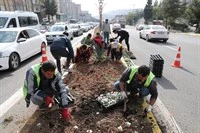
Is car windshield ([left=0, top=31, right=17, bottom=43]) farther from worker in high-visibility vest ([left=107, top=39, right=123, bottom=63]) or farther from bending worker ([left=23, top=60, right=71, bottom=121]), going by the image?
bending worker ([left=23, top=60, right=71, bottom=121])

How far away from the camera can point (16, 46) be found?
779 centimetres

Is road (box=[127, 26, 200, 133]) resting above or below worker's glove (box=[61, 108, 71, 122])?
below

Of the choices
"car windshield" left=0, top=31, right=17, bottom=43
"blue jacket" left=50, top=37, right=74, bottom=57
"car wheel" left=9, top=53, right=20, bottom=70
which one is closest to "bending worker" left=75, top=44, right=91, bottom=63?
"blue jacket" left=50, top=37, right=74, bottom=57

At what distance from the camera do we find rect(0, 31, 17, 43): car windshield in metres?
7.94

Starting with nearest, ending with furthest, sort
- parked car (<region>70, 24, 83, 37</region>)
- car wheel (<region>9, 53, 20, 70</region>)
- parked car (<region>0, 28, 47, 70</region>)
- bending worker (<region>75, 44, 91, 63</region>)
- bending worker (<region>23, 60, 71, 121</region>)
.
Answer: bending worker (<region>23, 60, 71, 121</region>) < parked car (<region>0, 28, 47, 70</region>) < car wheel (<region>9, 53, 20, 70</region>) < bending worker (<region>75, 44, 91, 63</region>) < parked car (<region>70, 24, 83, 37</region>)

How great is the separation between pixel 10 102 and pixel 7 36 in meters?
4.24

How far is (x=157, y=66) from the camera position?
6527 mm

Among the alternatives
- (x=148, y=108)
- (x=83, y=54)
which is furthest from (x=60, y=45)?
(x=148, y=108)

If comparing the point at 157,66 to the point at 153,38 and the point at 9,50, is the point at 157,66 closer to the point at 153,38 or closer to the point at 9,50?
the point at 9,50

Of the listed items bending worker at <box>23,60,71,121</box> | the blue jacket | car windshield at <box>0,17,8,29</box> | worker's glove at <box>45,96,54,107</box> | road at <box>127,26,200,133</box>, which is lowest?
road at <box>127,26,200,133</box>

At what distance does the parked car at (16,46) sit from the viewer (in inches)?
280

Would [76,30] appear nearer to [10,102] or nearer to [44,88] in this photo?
[10,102]

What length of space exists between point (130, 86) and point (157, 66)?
2801 millimetres

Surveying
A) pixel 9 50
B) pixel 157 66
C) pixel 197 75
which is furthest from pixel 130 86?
pixel 9 50
